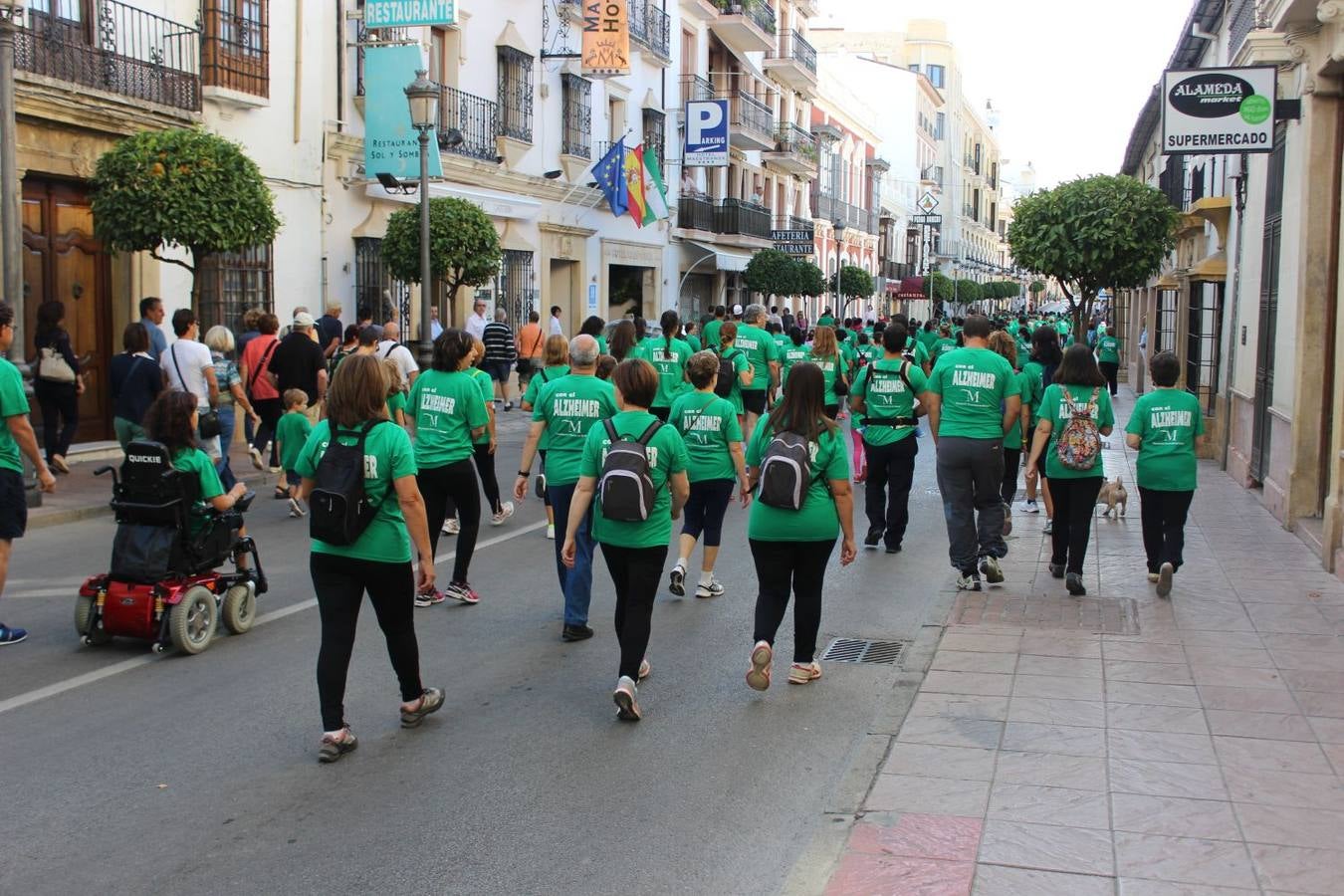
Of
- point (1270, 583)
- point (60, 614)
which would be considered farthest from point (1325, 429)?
point (60, 614)

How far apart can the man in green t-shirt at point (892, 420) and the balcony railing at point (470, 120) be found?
44.0 feet

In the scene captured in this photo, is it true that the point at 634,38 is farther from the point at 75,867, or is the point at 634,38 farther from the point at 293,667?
the point at 75,867

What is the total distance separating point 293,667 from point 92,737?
51.3 inches

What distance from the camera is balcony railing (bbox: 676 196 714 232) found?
36.4 meters

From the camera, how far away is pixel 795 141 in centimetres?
4528

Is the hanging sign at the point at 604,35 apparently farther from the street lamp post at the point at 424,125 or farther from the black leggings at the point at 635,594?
the black leggings at the point at 635,594

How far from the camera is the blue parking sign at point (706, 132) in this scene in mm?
34094

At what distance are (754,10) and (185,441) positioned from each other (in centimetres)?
3608

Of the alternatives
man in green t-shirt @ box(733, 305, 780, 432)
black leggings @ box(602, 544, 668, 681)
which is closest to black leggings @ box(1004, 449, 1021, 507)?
man in green t-shirt @ box(733, 305, 780, 432)

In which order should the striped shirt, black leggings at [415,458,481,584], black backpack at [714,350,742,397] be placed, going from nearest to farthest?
1. black leggings at [415,458,481,584]
2. black backpack at [714,350,742,397]
3. the striped shirt

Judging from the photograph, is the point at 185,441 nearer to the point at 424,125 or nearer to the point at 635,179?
the point at 424,125

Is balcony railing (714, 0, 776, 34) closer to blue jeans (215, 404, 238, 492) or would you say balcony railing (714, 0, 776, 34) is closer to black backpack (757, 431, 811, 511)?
blue jeans (215, 404, 238, 492)

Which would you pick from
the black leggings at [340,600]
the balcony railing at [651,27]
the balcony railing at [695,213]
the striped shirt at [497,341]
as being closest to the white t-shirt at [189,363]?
the black leggings at [340,600]

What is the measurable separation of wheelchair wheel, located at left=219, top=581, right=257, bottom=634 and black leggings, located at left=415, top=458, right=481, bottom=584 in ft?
3.55
